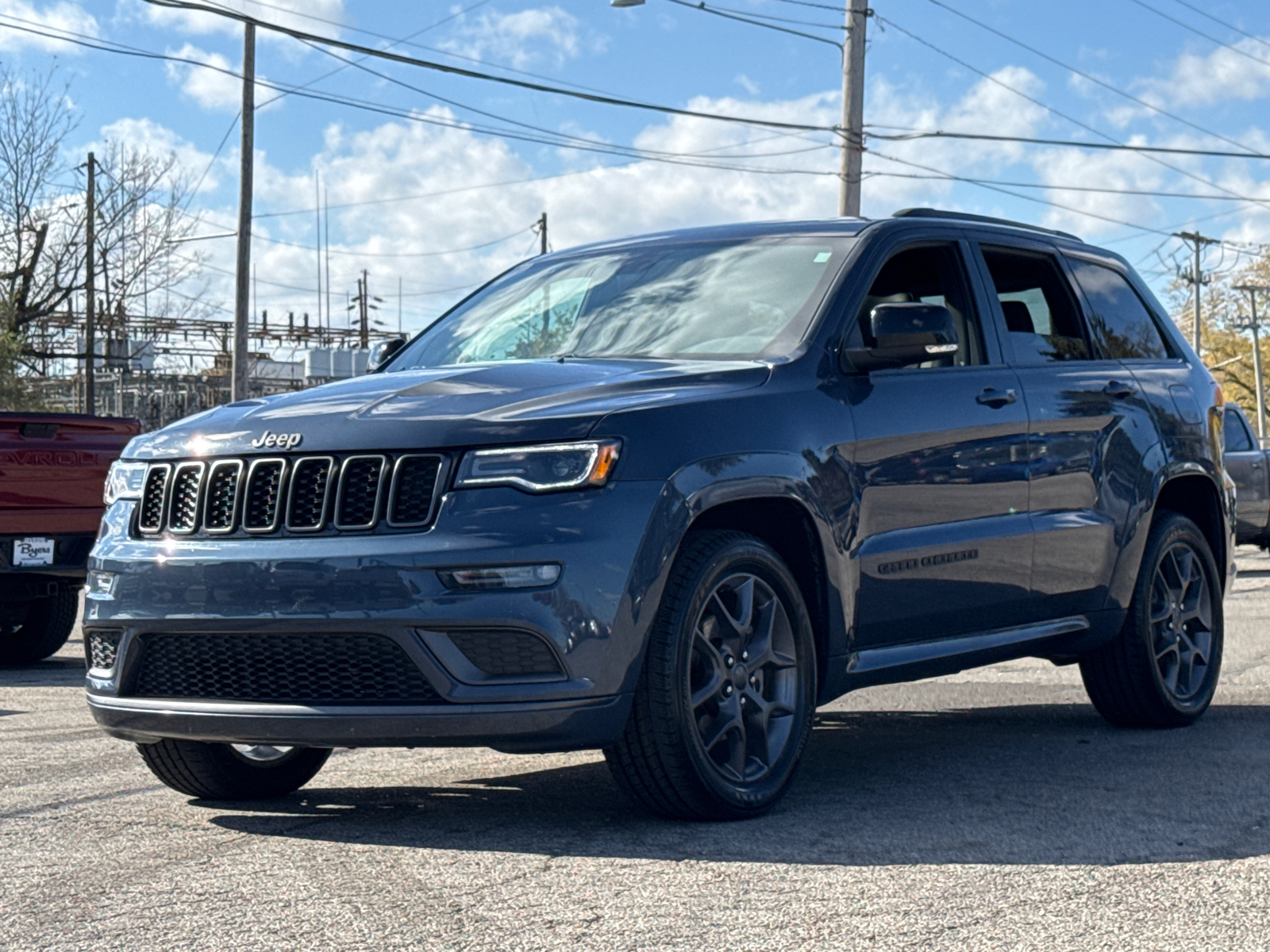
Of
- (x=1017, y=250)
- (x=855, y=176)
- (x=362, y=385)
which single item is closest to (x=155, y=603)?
(x=362, y=385)

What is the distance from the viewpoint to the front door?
217 inches

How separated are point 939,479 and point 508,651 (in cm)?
191

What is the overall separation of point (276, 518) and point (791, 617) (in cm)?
155

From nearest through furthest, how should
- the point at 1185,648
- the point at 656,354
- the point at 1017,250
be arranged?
the point at 656,354
the point at 1017,250
the point at 1185,648

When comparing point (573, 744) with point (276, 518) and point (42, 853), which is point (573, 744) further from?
point (42, 853)

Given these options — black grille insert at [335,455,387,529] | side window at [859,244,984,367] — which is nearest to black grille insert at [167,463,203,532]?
black grille insert at [335,455,387,529]

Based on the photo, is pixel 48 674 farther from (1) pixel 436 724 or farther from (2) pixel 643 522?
(2) pixel 643 522

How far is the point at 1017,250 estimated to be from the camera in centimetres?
685

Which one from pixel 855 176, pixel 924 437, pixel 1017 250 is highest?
pixel 855 176

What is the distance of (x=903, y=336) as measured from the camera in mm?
5465

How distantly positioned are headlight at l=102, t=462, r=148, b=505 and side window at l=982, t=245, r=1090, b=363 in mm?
3220

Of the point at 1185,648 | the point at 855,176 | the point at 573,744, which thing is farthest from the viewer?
the point at 855,176

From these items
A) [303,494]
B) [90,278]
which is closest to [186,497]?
[303,494]

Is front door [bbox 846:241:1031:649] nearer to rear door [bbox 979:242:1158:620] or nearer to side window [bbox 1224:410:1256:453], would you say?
rear door [bbox 979:242:1158:620]
